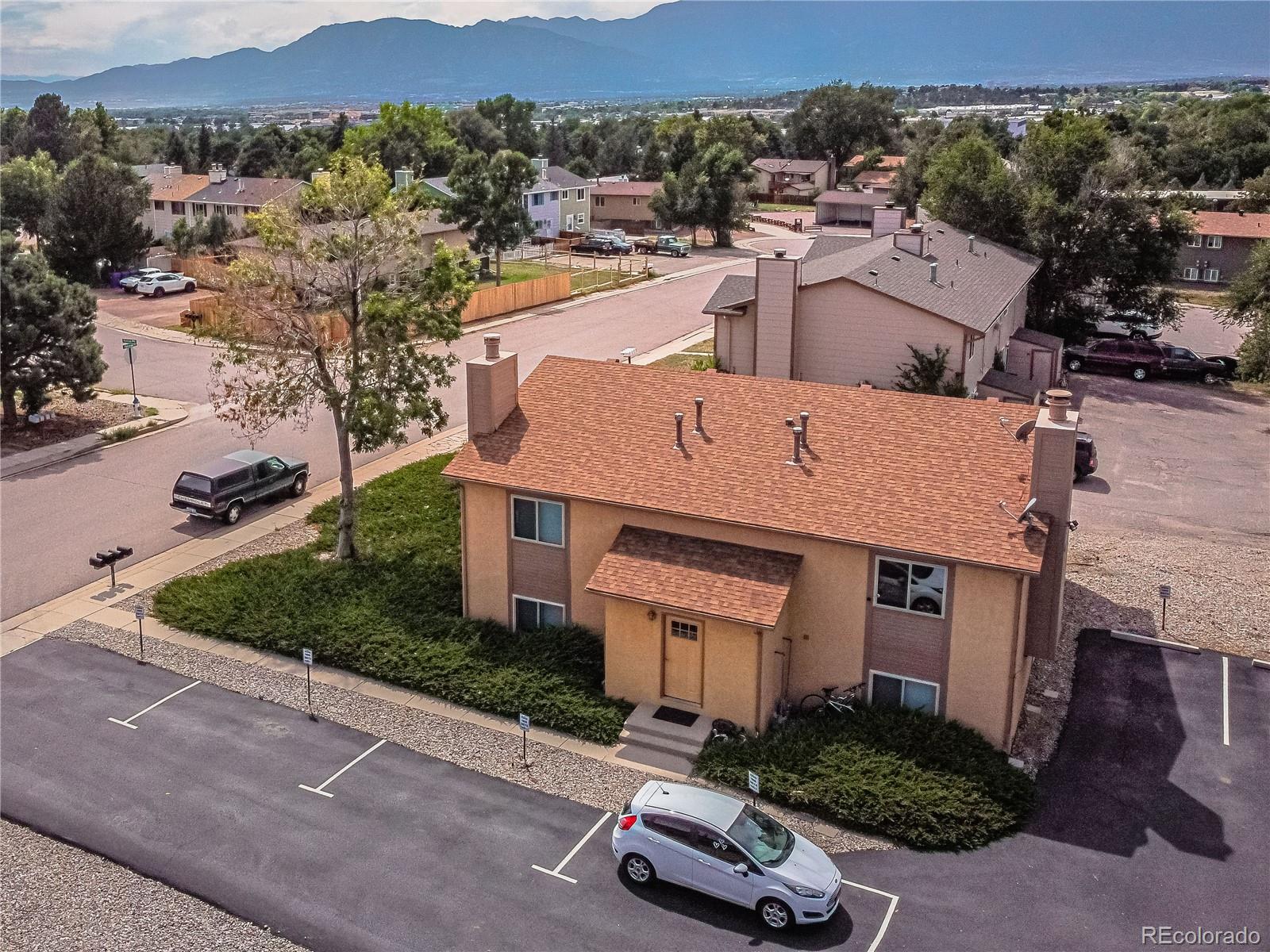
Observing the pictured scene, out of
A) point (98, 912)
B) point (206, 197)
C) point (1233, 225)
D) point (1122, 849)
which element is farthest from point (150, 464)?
point (1233, 225)

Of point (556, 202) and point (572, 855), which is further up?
point (556, 202)

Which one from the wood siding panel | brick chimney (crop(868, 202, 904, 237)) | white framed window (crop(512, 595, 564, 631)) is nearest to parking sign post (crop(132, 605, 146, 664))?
white framed window (crop(512, 595, 564, 631))

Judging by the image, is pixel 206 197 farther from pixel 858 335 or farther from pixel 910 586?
pixel 910 586

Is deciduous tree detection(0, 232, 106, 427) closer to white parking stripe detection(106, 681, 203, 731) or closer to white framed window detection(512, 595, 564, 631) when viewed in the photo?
white parking stripe detection(106, 681, 203, 731)

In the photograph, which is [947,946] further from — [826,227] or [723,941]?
[826,227]

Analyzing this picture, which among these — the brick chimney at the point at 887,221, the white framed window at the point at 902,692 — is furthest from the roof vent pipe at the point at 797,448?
the brick chimney at the point at 887,221

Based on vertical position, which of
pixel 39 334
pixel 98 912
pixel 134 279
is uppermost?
pixel 39 334
